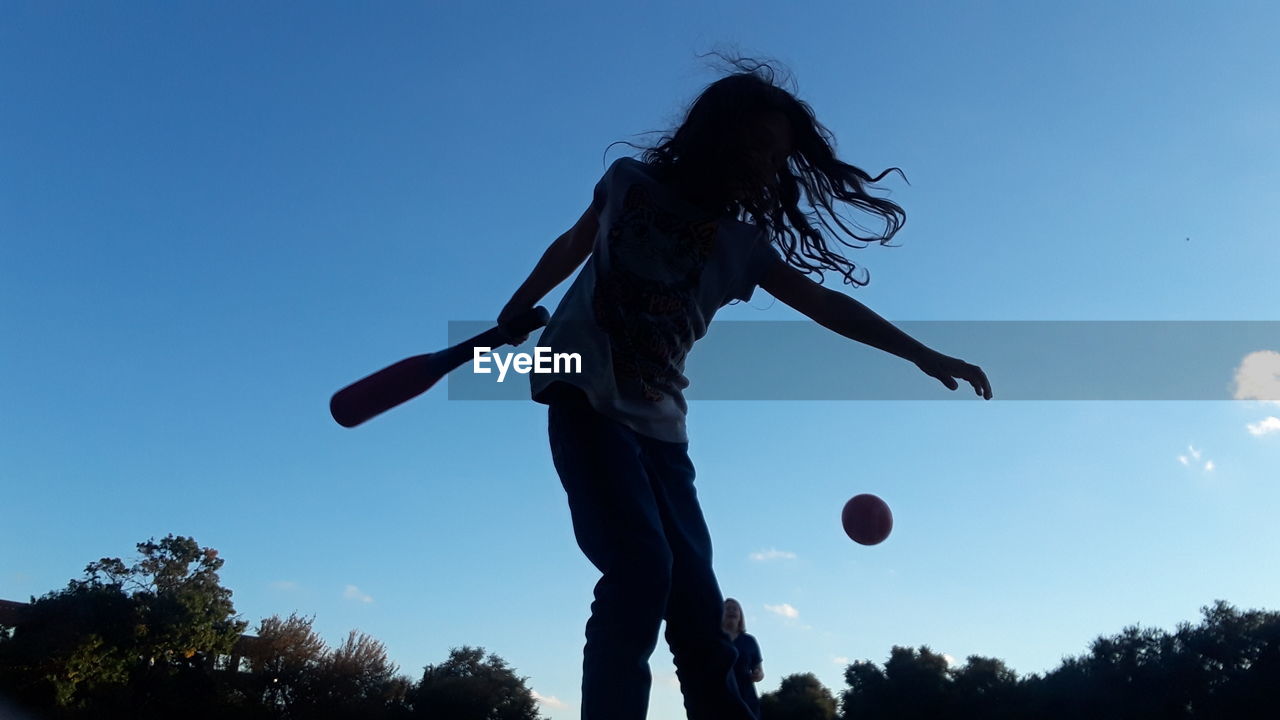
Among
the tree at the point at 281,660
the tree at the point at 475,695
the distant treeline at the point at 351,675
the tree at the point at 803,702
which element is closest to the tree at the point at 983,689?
the distant treeline at the point at 351,675

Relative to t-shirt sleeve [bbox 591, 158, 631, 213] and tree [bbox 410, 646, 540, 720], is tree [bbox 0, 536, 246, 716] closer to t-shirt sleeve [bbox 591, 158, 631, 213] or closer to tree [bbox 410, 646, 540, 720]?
tree [bbox 410, 646, 540, 720]

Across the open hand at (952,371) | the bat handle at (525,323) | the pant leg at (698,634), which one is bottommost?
the pant leg at (698,634)

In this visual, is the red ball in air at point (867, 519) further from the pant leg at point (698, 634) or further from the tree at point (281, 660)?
the tree at point (281, 660)

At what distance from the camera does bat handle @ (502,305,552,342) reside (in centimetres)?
252

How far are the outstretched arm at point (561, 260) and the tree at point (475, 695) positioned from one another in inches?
1710

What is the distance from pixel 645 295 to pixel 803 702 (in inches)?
1656

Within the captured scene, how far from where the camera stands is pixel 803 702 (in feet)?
134

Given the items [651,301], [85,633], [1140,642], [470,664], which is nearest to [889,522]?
[651,301]

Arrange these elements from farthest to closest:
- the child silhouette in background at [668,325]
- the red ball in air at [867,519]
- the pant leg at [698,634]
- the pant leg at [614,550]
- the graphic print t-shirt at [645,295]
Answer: the red ball in air at [867,519]
the graphic print t-shirt at [645,295]
the pant leg at [698,634]
the child silhouette in background at [668,325]
the pant leg at [614,550]

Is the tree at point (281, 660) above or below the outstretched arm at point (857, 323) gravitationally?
above

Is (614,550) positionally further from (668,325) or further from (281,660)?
(281,660)

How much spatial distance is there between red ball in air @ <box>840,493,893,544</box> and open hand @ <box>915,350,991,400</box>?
3716mm

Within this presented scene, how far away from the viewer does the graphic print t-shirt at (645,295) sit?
2.36m

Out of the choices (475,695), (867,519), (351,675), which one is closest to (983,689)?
(475,695)
